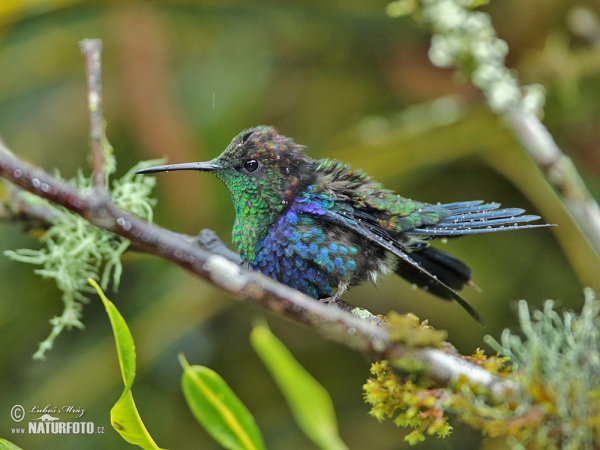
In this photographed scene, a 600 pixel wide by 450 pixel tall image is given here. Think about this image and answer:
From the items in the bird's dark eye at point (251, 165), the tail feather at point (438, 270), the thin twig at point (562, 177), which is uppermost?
the thin twig at point (562, 177)

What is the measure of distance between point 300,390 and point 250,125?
8.20 feet

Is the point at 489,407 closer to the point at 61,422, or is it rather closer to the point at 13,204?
the point at 13,204

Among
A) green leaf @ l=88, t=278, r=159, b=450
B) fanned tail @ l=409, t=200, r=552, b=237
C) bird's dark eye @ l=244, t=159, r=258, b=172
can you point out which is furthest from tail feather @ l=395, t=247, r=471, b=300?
green leaf @ l=88, t=278, r=159, b=450

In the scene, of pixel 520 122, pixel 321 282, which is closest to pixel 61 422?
pixel 321 282

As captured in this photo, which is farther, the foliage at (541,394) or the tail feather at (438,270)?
the tail feather at (438,270)

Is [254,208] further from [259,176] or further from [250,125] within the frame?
[250,125]

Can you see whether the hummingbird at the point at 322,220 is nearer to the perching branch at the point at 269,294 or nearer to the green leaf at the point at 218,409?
the perching branch at the point at 269,294

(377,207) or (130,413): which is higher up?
(377,207)

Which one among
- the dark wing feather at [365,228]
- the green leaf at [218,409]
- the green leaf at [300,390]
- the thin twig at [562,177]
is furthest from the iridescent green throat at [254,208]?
the green leaf at [300,390]

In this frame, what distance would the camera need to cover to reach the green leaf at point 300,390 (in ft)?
2.57

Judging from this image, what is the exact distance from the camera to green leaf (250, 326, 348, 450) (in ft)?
2.57

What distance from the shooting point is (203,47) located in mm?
3518

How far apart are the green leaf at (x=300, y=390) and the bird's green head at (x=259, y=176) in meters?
0.99

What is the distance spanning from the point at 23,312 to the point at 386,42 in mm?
2021
